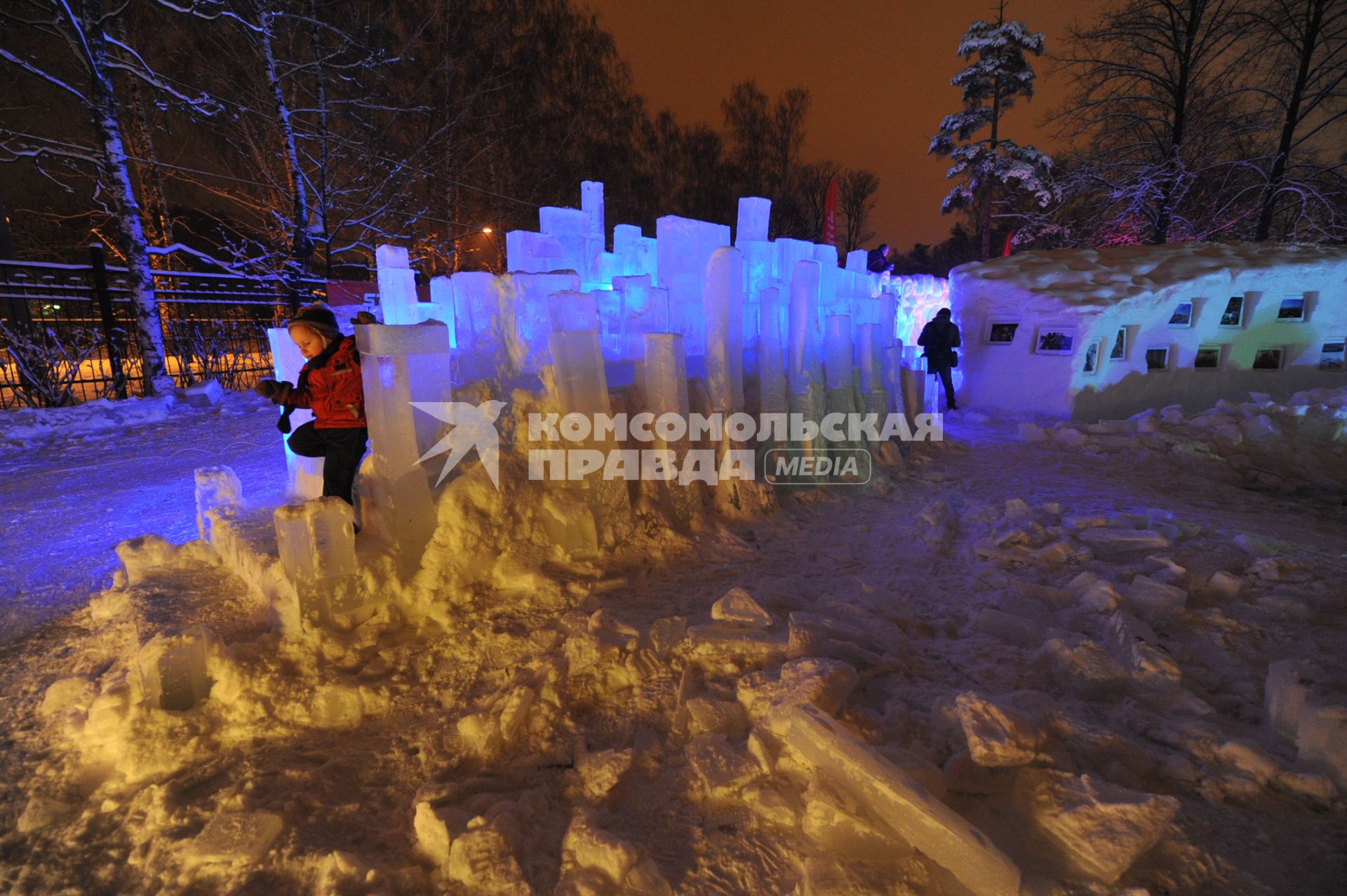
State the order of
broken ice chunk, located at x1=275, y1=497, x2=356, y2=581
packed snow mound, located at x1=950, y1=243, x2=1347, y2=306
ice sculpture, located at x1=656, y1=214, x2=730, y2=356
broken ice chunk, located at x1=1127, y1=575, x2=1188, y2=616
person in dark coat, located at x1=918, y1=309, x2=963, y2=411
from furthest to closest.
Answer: person in dark coat, located at x1=918, y1=309, x2=963, y2=411
packed snow mound, located at x1=950, y1=243, x2=1347, y2=306
ice sculpture, located at x1=656, y1=214, x2=730, y2=356
broken ice chunk, located at x1=1127, y1=575, x2=1188, y2=616
broken ice chunk, located at x1=275, y1=497, x2=356, y2=581

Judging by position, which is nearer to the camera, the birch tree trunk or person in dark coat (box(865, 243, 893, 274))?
the birch tree trunk

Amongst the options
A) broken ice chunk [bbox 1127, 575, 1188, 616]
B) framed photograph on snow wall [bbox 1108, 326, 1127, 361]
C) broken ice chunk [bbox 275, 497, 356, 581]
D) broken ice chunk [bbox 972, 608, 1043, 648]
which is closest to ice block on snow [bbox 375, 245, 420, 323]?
broken ice chunk [bbox 275, 497, 356, 581]

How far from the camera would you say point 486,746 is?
2.00 m

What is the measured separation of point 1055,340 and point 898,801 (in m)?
9.09

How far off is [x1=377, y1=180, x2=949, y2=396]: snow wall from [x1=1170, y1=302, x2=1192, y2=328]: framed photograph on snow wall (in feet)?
16.4

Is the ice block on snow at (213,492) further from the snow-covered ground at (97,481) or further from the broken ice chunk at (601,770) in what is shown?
the broken ice chunk at (601,770)

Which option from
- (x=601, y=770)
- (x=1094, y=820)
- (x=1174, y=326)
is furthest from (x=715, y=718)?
(x=1174, y=326)

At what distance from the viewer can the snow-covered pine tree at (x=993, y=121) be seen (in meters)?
15.0

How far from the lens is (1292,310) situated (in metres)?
8.44

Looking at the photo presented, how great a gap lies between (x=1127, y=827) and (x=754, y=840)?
3.23ft

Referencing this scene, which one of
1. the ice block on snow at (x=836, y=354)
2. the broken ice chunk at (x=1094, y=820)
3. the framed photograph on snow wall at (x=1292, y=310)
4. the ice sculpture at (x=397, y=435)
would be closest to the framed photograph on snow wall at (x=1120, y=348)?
the framed photograph on snow wall at (x=1292, y=310)

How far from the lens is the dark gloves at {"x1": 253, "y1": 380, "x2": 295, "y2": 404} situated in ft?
10.2

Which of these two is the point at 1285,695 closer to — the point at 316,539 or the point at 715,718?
the point at 715,718

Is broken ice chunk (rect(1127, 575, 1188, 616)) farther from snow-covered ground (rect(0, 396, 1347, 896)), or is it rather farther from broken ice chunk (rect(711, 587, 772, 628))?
broken ice chunk (rect(711, 587, 772, 628))
